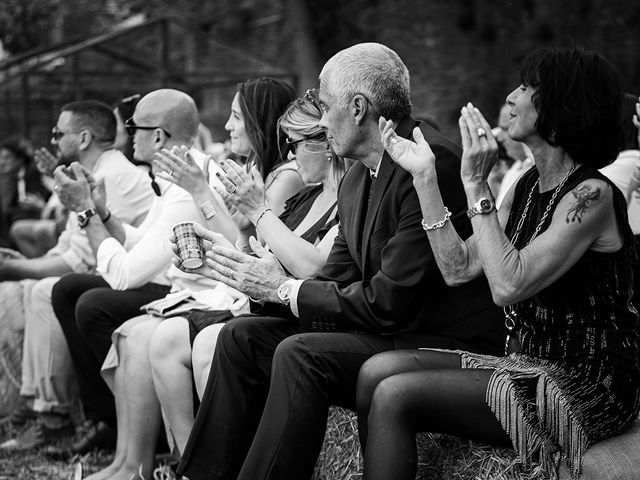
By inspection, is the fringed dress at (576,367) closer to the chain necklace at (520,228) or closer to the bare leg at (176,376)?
the chain necklace at (520,228)

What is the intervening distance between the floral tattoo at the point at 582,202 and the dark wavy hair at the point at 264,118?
2.04 m

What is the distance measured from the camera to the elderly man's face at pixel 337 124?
3.68m

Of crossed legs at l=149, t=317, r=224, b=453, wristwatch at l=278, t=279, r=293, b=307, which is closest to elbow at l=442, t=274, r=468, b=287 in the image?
wristwatch at l=278, t=279, r=293, b=307

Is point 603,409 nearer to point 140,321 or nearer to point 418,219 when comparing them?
point 418,219

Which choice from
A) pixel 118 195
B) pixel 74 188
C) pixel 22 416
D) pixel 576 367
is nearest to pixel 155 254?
pixel 74 188

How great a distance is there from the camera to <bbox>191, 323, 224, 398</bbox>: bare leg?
167 inches

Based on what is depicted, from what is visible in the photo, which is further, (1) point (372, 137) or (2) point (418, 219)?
(1) point (372, 137)

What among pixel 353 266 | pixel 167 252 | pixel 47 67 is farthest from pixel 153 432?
pixel 47 67

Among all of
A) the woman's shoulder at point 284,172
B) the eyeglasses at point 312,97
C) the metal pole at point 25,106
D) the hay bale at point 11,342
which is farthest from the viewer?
the metal pole at point 25,106

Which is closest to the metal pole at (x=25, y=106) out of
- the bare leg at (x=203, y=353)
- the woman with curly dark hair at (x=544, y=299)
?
the bare leg at (x=203, y=353)

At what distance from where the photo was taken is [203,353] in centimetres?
425

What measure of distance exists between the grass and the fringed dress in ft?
0.37

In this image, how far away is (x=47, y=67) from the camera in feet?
38.4

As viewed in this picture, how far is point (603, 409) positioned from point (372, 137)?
125cm
